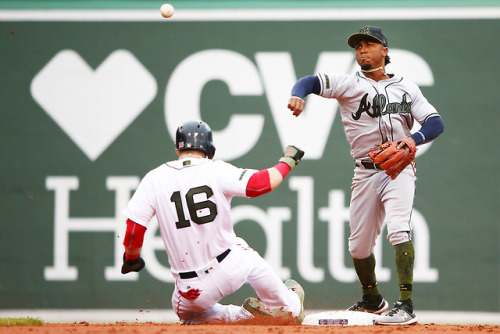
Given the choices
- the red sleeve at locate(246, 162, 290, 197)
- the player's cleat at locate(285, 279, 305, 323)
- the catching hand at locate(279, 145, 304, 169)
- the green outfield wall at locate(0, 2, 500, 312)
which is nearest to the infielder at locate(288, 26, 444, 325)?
the catching hand at locate(279, 145, 304, 169)

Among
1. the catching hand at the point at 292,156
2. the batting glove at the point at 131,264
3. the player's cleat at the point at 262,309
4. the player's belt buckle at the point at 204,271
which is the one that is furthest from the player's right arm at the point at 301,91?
the batting glove at the point at 131,264

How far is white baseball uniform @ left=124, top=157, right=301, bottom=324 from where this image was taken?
4480 millimetres

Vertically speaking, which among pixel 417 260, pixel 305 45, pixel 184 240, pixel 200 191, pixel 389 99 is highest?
pixel 305 45

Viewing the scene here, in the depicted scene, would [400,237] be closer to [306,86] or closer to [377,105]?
[377,105]

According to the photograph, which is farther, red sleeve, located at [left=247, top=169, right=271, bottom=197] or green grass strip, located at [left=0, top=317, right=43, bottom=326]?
green grass strip, located at [left=0, top=317, right=43, bottom=326]

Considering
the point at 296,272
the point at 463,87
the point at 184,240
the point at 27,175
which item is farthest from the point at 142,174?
the point at 463,87

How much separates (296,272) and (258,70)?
79.5 inches

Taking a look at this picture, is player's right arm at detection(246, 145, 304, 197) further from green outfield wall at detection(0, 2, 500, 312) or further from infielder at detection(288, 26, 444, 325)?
green outfield wall at detection(0, 2, 500, 312)

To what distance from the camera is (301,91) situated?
15.8 ft

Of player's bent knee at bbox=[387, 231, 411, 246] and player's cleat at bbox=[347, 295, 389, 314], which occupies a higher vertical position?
player's bent knee at bbox=[387, 231, 411, 246]

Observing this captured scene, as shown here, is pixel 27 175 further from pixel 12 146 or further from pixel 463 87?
pixel 463 87

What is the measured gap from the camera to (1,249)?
7152mm

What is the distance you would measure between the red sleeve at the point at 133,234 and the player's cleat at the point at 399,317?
160 centimetres

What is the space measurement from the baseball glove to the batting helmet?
3.59 ft
